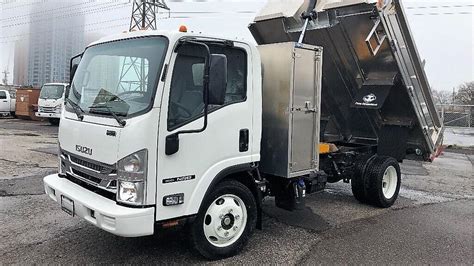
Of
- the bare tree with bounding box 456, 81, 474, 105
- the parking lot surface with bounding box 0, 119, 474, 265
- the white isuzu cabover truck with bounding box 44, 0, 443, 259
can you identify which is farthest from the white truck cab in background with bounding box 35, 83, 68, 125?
the bare tree with bounding box 456, 81, 474, 105

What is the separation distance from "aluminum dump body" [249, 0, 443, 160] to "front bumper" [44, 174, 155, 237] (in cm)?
361

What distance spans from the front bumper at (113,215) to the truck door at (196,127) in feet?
0.51

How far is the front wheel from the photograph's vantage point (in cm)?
396

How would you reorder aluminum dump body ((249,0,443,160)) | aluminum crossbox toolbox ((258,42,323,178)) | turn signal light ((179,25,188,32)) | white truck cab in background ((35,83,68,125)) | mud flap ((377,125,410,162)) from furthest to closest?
white truck cab in background ((35,83,68,125)) → mud flap ((377,125,410,162)) → aluminum dump body ((249,0,443,160)) → aluminum crossbox toolbox ((258,42,323,178)) → turn signal light ((179,25,188,32))

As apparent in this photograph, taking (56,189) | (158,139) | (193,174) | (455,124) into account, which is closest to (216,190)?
(193,174)

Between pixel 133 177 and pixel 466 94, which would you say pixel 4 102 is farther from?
pixel 466 94

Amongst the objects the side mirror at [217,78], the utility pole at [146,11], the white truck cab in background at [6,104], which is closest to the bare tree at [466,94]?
the utility pole at [146,11]

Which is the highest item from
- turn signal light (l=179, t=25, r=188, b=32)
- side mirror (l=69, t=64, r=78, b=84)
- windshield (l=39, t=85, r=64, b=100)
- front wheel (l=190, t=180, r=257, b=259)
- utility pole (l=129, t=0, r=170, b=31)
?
utility pole (l=129, t=0, r=170, b=31)

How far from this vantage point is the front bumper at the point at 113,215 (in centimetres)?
337

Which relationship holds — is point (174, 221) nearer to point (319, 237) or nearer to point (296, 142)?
point (296, 142)

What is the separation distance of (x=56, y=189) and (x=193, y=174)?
149cm

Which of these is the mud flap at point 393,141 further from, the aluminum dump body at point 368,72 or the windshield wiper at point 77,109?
the windshield wiper at point 77,109

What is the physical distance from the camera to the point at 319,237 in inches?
195

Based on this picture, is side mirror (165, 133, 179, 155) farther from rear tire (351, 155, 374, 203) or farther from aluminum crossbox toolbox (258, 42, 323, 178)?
rear tire (351, 155, 374, 203)
